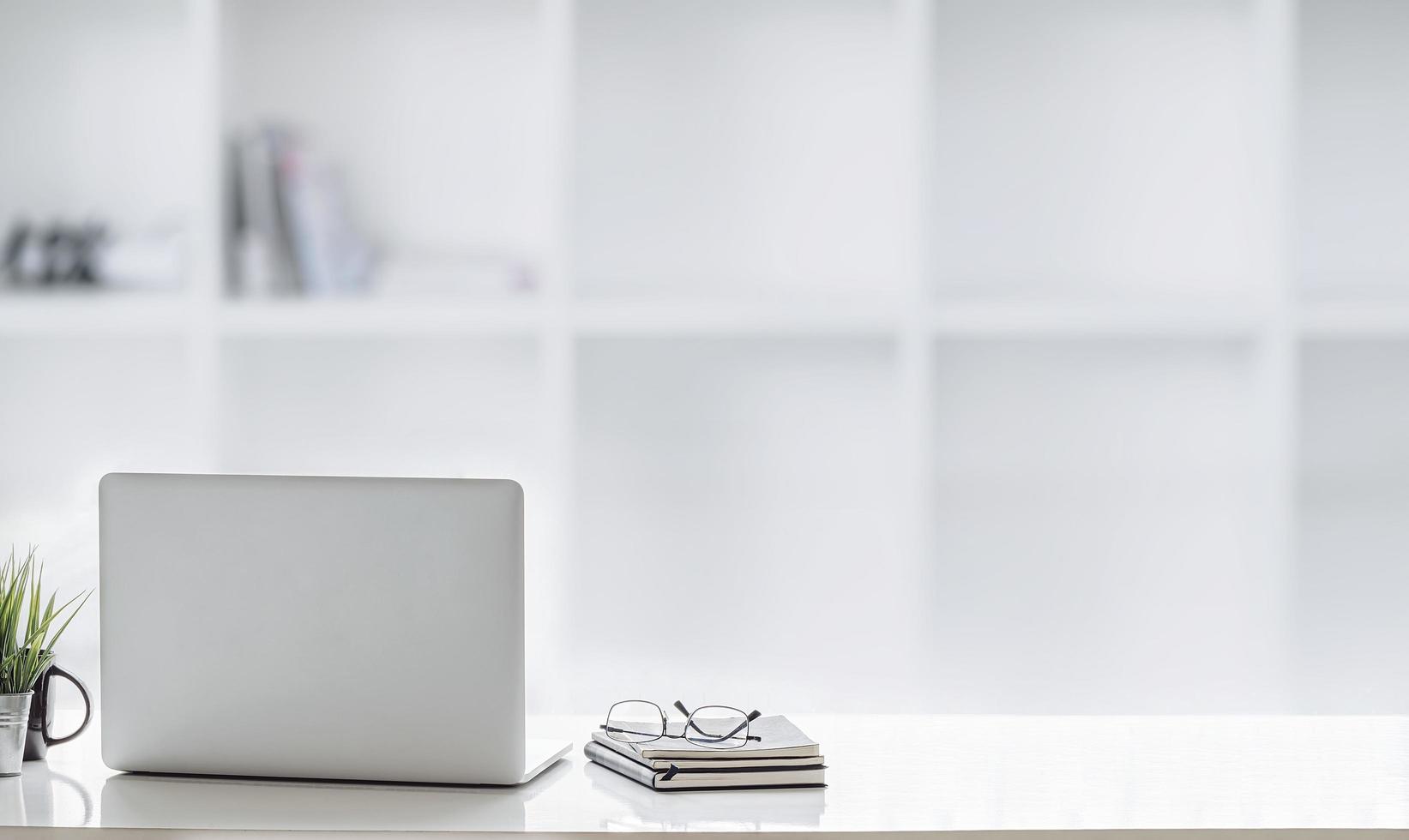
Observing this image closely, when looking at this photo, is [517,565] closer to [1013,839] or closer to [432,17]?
[1013,839]

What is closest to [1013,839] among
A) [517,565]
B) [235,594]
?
[517,565]

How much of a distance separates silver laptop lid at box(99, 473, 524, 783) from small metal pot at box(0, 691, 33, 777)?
92 millimetres

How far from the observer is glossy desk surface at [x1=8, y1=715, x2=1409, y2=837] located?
0.94m

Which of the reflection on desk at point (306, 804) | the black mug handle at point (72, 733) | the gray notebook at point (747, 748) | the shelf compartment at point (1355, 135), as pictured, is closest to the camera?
the reflection on desk at point (306, 804)

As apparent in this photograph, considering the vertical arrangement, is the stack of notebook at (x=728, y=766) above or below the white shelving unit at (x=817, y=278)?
below

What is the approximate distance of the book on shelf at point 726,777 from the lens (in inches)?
40.5

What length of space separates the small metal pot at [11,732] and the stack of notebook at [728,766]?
535 millimetres

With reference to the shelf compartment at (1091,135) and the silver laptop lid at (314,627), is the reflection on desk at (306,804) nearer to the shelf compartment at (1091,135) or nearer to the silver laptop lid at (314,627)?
the silver laptop lid at (314,627)

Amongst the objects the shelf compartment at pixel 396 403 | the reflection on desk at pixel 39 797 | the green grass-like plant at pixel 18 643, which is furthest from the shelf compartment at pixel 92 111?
the reflection on desk at pixel 39 797

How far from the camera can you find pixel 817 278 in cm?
244

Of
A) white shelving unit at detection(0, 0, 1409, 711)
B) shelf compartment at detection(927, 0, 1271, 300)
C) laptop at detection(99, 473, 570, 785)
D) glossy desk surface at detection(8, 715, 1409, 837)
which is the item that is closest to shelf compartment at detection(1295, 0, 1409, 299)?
white shelving unit at detection(0, 0, 1409, 711)

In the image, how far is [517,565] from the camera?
40.7 inches

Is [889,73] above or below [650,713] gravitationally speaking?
above

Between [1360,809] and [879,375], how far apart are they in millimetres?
1570
